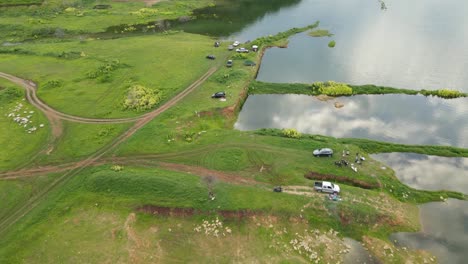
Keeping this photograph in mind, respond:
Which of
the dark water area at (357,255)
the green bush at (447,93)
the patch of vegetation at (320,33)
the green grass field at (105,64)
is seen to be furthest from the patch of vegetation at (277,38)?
the dark water area at (357,255)

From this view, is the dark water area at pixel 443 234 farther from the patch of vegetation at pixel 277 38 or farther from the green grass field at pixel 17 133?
the patch of vegetation at pixel 277 38

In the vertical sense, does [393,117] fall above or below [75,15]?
below

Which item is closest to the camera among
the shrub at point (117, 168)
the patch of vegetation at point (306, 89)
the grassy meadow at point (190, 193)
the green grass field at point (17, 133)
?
the grassy meadow at point (190, 193)

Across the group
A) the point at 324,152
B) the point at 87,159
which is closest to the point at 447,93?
the point at 324,152

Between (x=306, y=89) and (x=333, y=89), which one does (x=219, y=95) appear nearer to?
(x=306, y=89)

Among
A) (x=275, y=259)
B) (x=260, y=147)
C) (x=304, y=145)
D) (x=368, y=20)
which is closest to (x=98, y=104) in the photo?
(x=260, y=147)

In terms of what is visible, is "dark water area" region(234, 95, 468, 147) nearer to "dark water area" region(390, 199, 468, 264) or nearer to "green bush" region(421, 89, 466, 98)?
"green bush" region(421, 89, 466, 98)

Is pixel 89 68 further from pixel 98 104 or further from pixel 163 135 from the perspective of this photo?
pixel 163 135

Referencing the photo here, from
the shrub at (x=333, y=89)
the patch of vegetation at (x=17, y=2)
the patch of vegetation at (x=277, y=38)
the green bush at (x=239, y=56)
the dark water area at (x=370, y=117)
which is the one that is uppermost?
the patch of vegetation at (x=17, y=2)
